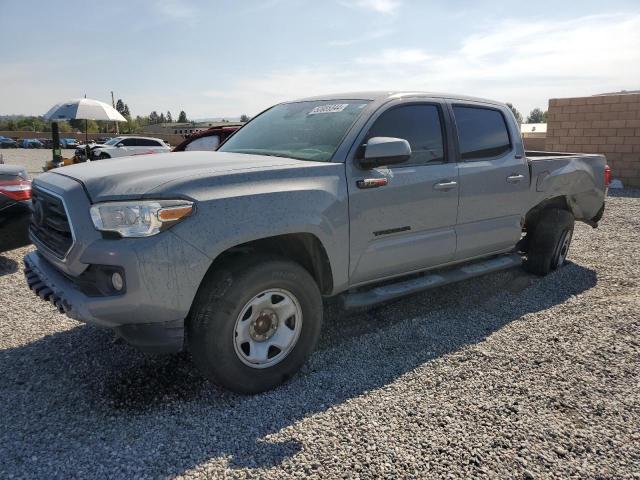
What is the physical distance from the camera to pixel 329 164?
10.8 ft

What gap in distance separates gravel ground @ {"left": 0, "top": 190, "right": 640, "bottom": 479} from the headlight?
42.9 inches

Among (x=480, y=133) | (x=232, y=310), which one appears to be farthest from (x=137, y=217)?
(x=480, y=133)

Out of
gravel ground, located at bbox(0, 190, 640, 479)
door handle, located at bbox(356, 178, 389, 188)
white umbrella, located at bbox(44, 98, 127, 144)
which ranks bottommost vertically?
gravel ground, located at bbox(0, 190, 640, 479)

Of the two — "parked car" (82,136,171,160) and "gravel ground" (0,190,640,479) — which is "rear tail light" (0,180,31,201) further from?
"parked car" (82,136,171,160)

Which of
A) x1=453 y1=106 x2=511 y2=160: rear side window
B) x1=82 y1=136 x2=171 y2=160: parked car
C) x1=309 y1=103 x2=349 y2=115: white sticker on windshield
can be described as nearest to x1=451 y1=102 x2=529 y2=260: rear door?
x1=453 y1=106 x2=511 y2=160: rear side window

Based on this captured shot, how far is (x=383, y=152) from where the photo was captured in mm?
3277

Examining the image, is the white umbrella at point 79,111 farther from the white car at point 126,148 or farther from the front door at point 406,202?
the front door at point 406,202

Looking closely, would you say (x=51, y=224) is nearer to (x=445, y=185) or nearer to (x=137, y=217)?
(x=137, y=217)

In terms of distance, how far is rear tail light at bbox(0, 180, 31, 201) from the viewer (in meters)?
5.21

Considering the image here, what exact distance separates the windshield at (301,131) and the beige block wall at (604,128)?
11435mm

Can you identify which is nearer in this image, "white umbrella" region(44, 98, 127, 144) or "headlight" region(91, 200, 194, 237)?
"headlight" region(91, 200, 194, 237)

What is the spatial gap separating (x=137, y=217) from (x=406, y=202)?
193 centimetres

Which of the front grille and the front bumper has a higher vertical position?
the front grille

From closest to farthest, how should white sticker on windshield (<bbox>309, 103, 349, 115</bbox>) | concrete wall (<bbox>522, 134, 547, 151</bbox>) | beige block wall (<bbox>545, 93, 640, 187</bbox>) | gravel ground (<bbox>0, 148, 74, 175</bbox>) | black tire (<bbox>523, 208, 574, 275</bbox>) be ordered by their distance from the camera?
white sticker on windshield (<bbox>309, 103, 349, 115</bbox>) < black tire (<bbox>523, 208, 574, 275</bbox>) < beige block wall (<bbox>545, 93, 640, 187</bbox>) < concrete wall (<bbox>522, 134, 547, 151</bbox>) < gravel ground (<bbox>0, 148, 74, 175</bbox>)
